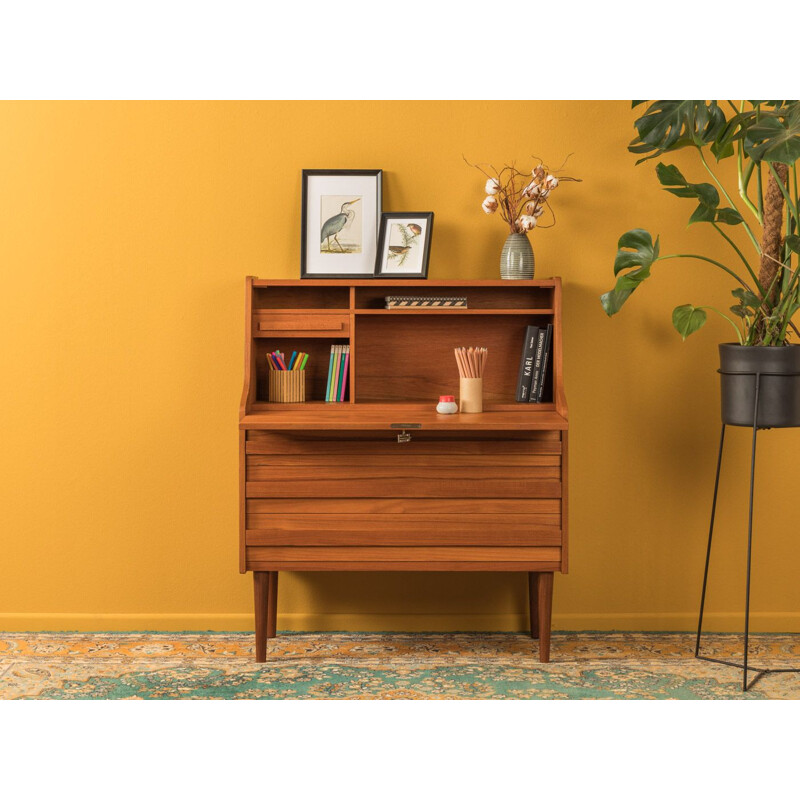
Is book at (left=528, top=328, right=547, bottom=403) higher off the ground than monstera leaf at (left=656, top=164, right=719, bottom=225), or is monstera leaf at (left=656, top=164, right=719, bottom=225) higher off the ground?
monstera leaf at (left=656, top=164, right=719, bottom=225)

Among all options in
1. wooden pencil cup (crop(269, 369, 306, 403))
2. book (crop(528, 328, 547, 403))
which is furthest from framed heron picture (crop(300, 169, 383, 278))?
book (crop(528, 328, 547, 403))

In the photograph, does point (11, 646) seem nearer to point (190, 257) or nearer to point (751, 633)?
point (190, 257)

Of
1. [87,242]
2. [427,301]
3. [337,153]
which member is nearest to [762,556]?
[427,301]

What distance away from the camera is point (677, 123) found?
2.98 meters

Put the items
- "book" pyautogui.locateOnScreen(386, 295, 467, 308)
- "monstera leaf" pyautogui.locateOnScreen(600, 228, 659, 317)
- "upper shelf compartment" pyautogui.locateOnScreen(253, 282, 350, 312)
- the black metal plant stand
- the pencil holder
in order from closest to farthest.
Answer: the black metal plant stand → "monstera leaf" pyautogui.locateOnScreen(600, 228, 659, 317) → the pencil holder → "book" pyautogui.locateOnScreen(386, 295, 467, 308) → "upper shelf compartment" pyautogui.locateOnScreen(253, 282, 350, 312)

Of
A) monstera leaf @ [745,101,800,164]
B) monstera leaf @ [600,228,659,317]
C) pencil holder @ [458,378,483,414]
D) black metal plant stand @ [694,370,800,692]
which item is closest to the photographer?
monstera leaf @ [745,101,800,164]

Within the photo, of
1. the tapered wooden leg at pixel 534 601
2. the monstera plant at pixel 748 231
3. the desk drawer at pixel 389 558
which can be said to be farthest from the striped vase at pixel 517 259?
the tapered wooden leg at pixel 534 601

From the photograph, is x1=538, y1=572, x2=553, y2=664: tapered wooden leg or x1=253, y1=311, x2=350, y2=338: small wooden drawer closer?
x1=538, y1=572, x2=553, y2=664: tapered wooden leg

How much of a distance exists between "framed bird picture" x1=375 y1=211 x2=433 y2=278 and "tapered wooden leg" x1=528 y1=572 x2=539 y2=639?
1.22m

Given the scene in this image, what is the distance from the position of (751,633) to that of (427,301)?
1.80 meters

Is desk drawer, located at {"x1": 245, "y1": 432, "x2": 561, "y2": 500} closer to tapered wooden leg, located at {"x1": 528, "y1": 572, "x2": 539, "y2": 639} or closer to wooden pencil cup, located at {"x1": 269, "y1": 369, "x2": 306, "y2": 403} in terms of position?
wooden pencil cup, located at {"x1": 269, "y1": 369, "x2": 306, "y2": 403}

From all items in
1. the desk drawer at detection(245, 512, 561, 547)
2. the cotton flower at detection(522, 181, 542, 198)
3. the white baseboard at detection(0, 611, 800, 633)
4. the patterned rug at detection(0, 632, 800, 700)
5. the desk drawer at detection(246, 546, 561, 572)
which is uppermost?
the cotton flower at detection(522, 181, 542, 198)

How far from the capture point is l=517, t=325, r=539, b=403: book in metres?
3.24

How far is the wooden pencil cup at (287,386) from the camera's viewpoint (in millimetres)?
3260
